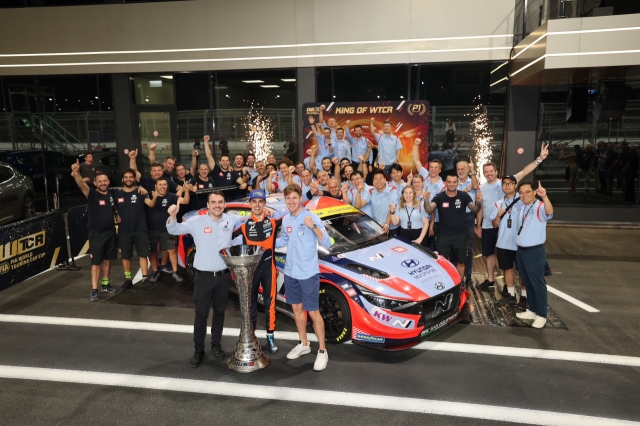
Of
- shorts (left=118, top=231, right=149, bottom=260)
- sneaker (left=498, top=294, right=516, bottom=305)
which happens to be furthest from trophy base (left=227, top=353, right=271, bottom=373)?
sneaker (left=498, top=294, right=516, bottom=305)

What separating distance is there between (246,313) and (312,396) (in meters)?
1.11

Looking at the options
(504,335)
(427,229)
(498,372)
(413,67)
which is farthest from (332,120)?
(498,372)

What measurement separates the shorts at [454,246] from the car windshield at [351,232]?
983mm

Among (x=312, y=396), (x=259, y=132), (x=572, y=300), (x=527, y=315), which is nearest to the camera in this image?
(x=312, y=396)

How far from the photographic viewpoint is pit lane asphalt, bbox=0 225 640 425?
3.97 meters

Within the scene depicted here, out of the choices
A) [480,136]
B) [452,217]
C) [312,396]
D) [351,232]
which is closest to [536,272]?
[452,217]

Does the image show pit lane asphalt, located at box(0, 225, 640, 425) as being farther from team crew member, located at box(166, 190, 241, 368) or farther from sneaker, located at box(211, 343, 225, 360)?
team crew member, located at box(166, 190, 241, 368)

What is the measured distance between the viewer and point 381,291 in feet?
15.8

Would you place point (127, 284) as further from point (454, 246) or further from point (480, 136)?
point (480, 136)

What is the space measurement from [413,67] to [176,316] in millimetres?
8808

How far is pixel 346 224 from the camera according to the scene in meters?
6.05

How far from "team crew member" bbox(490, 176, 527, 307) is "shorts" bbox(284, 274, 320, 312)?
2981mm

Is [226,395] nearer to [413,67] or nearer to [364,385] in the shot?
A: [364,385]

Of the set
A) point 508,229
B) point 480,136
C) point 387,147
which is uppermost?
point 480,136
